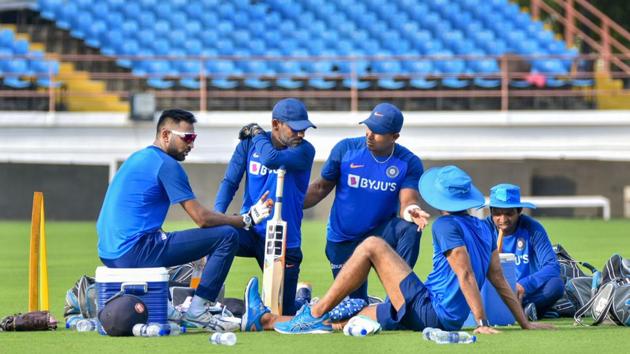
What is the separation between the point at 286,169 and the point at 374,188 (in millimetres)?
775

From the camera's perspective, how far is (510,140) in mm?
28219

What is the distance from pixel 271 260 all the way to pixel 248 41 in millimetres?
21933

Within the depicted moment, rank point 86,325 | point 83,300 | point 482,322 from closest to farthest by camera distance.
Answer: point 482,322, point 86,325, point 83,300

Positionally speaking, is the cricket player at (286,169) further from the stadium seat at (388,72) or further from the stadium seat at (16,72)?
the stadium seat at (16,72)

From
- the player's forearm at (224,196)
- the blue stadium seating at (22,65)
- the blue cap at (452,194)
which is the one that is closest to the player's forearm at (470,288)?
the blue cap at (452,194)

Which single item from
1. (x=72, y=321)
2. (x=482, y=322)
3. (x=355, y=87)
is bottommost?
(x=72, y=321)

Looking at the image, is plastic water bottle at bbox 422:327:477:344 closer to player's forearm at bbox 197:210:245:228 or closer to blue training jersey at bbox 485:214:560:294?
player's forearm at bbox 197:210:245:228

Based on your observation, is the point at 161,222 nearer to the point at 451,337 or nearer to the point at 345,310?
the point at 345,310

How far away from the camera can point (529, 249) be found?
35.1 ft

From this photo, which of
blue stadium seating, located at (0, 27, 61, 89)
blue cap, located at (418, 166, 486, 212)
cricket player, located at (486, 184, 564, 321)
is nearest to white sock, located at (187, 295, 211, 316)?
blue cap, located at (418, 166, 486, 212)

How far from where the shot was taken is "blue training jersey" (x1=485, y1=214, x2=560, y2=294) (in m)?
10.6

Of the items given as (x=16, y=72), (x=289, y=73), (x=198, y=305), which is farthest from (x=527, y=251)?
(x=16, y=72)

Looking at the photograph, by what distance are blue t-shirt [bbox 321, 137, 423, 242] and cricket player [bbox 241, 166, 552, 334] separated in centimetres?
137

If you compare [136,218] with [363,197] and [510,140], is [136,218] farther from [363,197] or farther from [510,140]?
[510,140]
